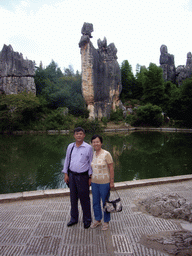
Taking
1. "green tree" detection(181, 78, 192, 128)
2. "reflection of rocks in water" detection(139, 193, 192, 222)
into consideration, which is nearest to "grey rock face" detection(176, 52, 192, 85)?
"green tree" detection(181, 78, 192, 128)

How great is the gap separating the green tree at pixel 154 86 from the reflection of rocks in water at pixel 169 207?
112 ft

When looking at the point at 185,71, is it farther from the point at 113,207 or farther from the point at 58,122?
the point at 113,207

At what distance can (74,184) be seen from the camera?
304cm

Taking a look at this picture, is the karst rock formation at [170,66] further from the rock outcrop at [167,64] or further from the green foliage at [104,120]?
the green foliage at [104,120]

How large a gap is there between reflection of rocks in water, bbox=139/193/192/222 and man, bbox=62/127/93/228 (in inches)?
46.6

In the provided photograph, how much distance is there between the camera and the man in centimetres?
298

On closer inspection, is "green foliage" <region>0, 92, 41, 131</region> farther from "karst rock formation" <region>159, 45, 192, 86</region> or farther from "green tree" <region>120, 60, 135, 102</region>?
"karst rock formation" <region>159, 45, 192, 86</region>

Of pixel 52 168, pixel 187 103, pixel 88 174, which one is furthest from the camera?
pixel 187 103

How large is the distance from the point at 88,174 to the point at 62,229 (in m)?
0.88

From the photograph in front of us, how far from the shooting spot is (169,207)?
132 inches

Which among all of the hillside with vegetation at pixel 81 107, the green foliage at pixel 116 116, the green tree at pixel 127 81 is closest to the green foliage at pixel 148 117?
the hillside with vegetation at pixel 81 107

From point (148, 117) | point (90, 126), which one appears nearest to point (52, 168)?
point (90, 126)

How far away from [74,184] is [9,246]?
1117 millimetres

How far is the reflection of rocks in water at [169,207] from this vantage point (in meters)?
3.22
